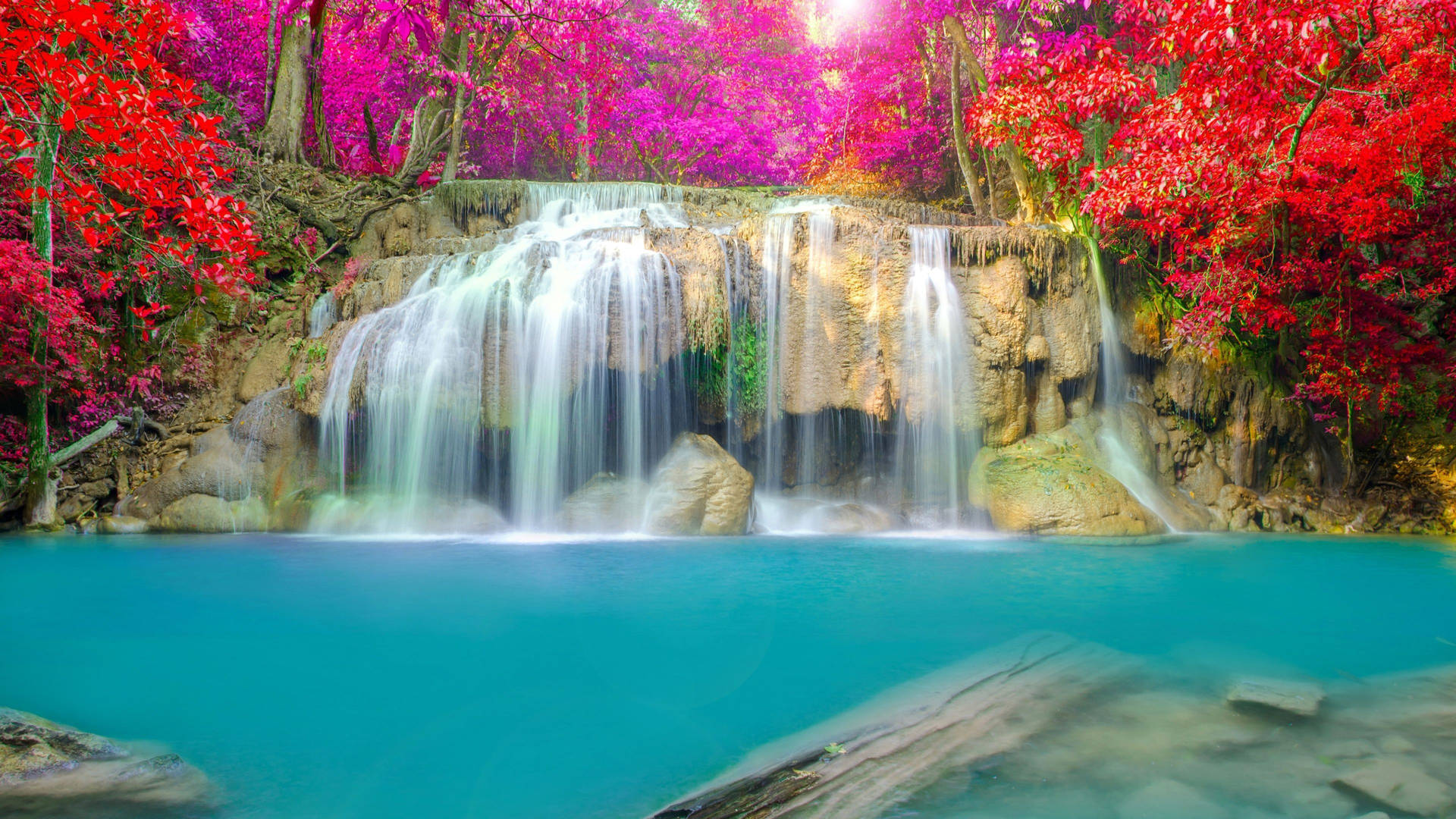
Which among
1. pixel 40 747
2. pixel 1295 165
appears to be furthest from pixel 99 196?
pixel 1295 165

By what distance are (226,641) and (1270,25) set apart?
787 cm

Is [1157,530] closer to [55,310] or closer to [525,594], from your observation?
[525,594]

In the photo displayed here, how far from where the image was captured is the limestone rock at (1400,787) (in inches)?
103

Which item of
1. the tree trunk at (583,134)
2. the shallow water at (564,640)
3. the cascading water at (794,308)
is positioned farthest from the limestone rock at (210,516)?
the tree trunk at (583,134)

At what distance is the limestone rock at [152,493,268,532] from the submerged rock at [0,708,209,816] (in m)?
6.30

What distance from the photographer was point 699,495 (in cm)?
884

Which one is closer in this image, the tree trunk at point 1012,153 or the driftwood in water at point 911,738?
the driftwood in water at point 911,738

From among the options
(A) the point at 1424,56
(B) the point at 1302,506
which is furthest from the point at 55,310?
(B) the point at 1302,506

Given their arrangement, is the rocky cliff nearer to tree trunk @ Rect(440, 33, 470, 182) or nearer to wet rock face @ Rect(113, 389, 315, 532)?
wet rock face @ Rect(113, 389, 315, 532)

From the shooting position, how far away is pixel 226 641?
447 cm

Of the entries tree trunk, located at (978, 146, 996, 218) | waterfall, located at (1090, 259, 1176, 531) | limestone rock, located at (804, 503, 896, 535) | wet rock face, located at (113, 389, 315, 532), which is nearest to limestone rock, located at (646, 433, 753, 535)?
limestone rock, located at (804, 503, 896, 535)

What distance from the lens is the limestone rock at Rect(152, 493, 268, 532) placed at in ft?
28.6

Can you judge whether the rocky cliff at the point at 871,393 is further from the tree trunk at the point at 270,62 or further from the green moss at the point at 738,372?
the tree trunk at the point at 270,62

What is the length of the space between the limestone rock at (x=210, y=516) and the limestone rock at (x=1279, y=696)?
9.36 meters
